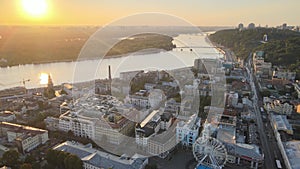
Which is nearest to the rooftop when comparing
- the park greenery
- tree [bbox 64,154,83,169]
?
tree [bbox 64,154,83,169]

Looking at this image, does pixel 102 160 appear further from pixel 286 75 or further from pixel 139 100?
pixel 286 75

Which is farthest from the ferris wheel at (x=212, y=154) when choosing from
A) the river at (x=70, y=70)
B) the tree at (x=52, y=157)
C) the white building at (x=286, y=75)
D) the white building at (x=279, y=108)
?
the river at (x=70, y=70)

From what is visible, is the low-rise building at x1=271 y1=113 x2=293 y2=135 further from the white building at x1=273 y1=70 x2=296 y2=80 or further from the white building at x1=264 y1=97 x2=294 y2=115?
the white building at x1=273 y1=70 x2=296 y2=80

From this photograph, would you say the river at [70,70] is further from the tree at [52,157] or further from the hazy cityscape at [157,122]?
the tree at [52,157]

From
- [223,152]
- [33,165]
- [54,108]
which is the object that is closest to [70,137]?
[33,165]

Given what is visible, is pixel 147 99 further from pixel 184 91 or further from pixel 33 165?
pixel 33 165
